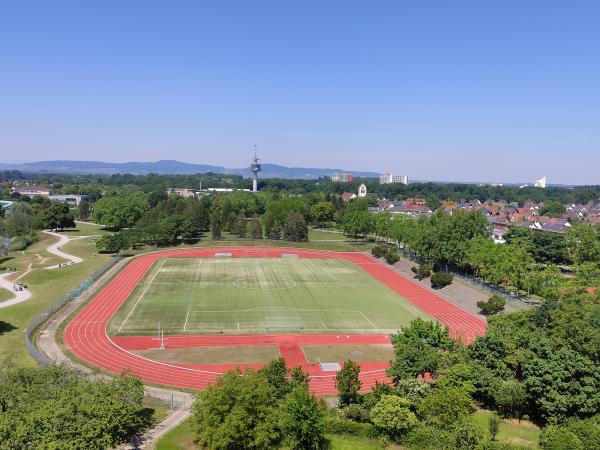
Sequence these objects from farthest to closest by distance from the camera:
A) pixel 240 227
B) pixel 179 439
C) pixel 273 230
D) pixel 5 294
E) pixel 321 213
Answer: pixel 321 213 → pixel 240 227 → pixel 273 230 → pixel 5 294 → pixel 179 439

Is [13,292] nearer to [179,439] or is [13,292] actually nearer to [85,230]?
[179,439]

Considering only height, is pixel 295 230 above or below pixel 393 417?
above

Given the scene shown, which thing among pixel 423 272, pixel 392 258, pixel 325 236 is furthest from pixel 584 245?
pixel 325 236

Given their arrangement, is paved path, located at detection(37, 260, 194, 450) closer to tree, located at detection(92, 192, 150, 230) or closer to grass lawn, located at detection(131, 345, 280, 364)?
grass lawn, located at detection(131, 345, 280, 364)

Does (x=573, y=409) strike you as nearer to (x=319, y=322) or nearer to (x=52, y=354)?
(x=319, y=322)

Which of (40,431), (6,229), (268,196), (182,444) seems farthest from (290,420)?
(268,196)

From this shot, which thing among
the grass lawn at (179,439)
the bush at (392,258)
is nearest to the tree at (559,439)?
the grass lawn at (179,439)
